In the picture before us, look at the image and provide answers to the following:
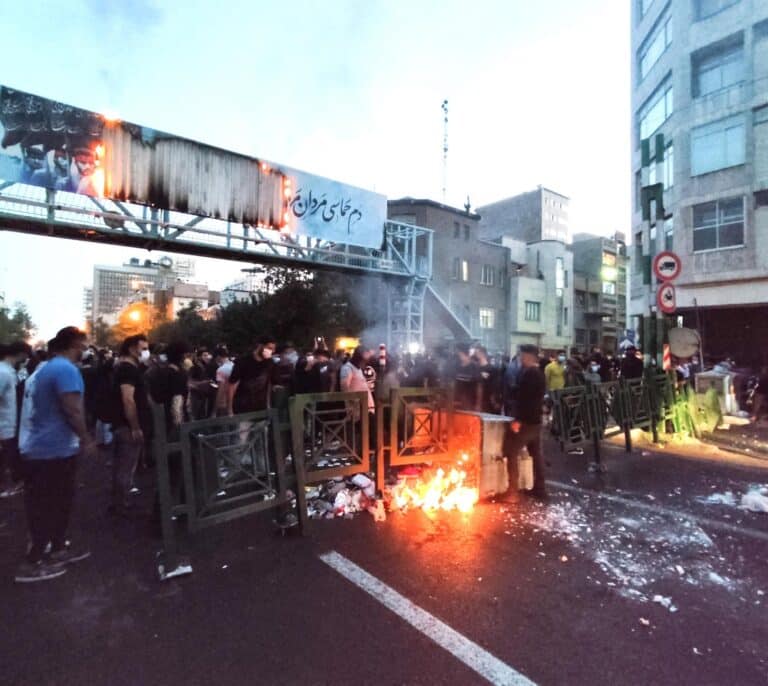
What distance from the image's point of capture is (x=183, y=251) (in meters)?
13.8

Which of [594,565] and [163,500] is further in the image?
[594,565]

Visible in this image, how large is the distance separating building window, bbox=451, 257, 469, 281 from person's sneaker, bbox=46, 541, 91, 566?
94.3ft

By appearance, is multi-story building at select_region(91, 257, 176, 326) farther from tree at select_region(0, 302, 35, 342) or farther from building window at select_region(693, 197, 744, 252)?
building window at select_region(693, 197, 744, 252)

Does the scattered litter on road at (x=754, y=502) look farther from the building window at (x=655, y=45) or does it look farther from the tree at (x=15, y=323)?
the tree at (x=15, y=323)

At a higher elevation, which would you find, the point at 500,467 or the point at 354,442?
the point at 354,442

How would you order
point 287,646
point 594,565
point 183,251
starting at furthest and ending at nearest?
point 183,251 → point 594,565 → point 287,646

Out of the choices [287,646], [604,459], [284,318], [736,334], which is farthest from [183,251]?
[736,334]

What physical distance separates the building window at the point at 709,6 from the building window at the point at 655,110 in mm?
2448

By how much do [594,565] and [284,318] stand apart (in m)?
20.0

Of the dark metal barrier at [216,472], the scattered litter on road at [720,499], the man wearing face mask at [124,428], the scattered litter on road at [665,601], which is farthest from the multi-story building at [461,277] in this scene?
the scattered litter on road at [665,601]

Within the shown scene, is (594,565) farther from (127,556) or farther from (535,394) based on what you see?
(127,556)

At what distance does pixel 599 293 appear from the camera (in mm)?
44875

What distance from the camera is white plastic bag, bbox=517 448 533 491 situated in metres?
5.71

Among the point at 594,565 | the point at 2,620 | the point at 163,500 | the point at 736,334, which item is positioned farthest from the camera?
the point at 736,334
